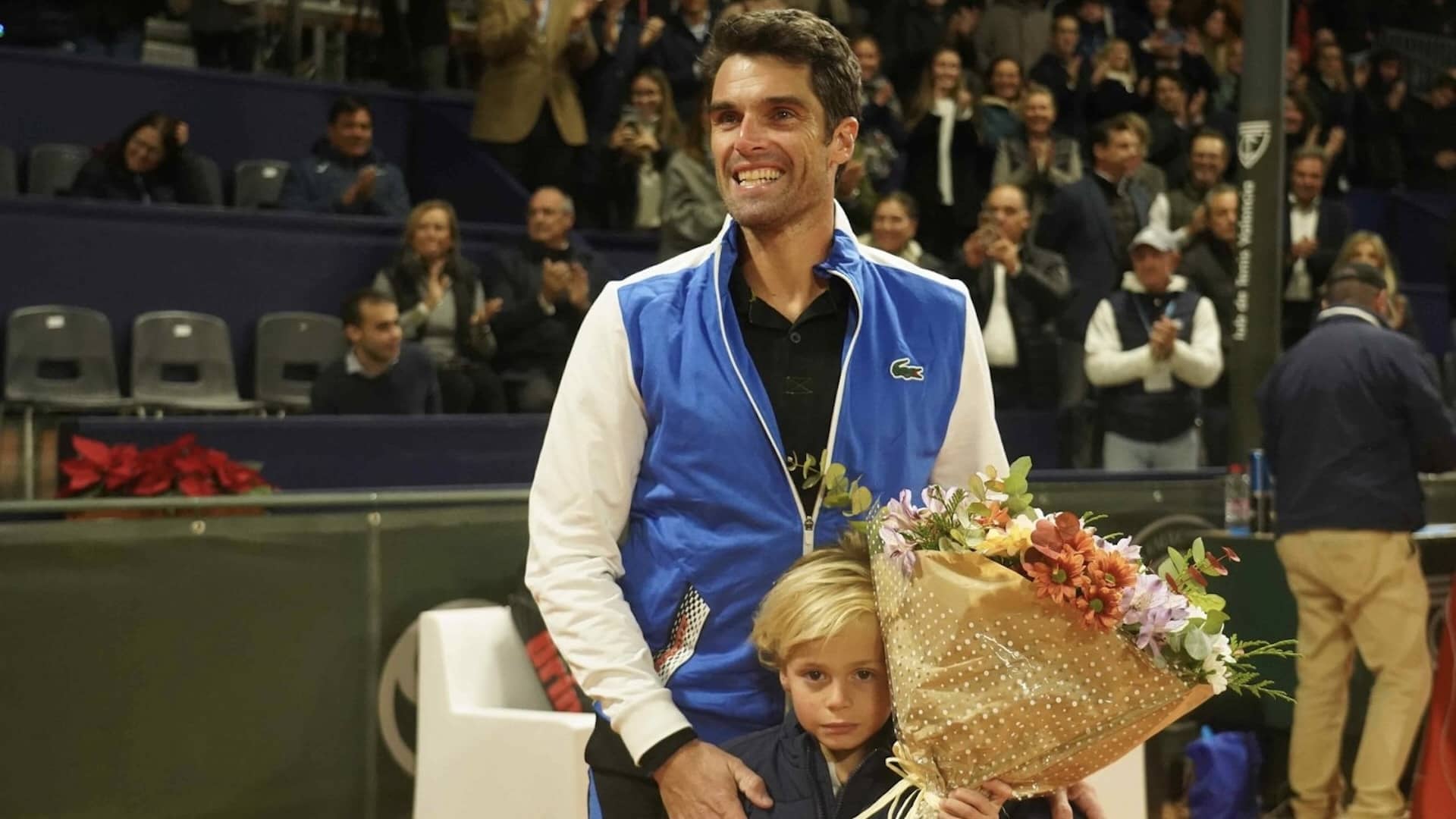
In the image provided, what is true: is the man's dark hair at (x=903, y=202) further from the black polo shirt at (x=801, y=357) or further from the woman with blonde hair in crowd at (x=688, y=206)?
the black polo shirt at (x=801, y=357)

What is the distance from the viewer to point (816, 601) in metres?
2.27

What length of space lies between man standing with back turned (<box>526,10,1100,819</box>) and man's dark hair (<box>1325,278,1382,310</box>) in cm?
437

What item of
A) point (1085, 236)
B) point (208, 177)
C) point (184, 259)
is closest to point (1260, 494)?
point (1085, 236)

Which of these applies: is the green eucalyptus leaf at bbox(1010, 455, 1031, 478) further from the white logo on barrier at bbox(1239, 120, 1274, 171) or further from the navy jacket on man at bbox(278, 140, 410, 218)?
the navy jacket on man at bbox(278, 140, 410, 218)

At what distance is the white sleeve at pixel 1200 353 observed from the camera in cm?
805

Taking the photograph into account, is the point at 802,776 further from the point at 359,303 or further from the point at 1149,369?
the point at 1149,369

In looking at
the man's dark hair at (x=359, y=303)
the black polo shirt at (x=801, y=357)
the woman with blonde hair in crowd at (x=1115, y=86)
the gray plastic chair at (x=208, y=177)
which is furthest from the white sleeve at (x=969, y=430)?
the woman with blonde hair in crowd at (x=1115, y=86)

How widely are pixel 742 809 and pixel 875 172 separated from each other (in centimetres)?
786

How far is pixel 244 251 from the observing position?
8.39 m

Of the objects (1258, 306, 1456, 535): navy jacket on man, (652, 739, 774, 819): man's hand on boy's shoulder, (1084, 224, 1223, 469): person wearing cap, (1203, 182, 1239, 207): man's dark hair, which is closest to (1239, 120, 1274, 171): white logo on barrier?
(1084, 224, 1223, 469): person wearing cap

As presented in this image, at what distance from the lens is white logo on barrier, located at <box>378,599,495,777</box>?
5.22 m

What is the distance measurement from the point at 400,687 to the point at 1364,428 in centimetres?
333

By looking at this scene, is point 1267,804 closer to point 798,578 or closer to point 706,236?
point 706,236

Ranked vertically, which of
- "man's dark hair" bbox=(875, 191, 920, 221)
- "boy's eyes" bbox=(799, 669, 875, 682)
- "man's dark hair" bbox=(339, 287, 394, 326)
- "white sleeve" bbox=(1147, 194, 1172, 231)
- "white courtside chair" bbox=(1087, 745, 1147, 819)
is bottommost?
"white courtside chair" bbox=(1087, 745, 1147, 819)
